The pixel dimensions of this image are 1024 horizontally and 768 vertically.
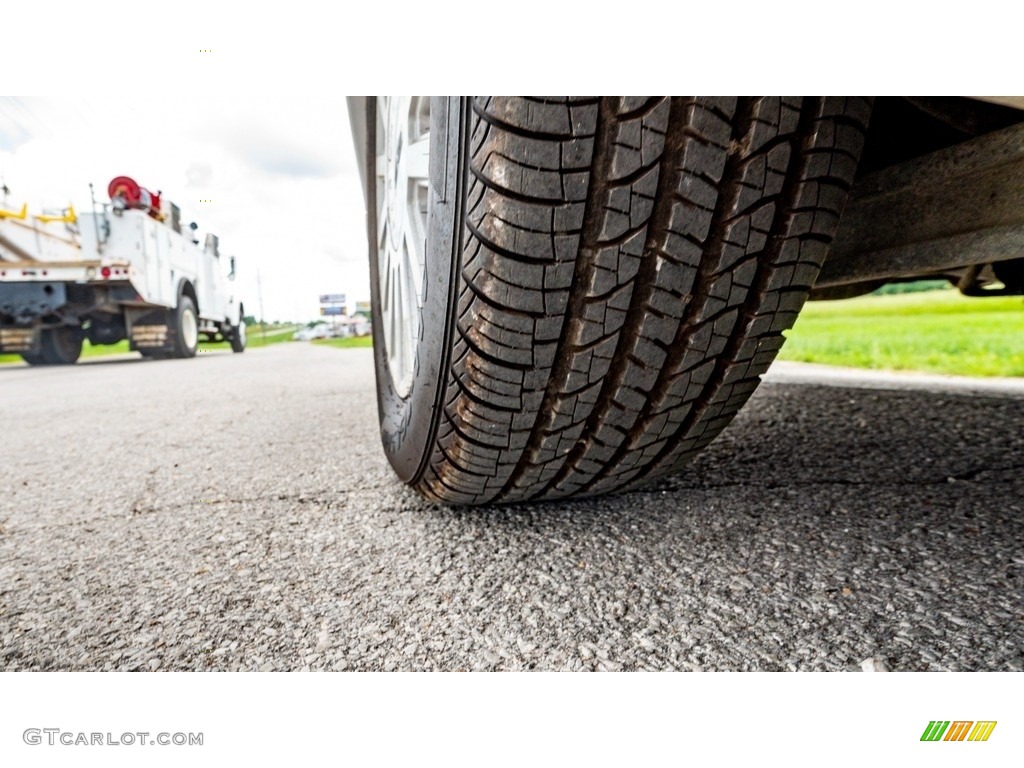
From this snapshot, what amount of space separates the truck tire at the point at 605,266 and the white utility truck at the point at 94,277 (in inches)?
28.6

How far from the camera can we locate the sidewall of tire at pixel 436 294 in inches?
22.2

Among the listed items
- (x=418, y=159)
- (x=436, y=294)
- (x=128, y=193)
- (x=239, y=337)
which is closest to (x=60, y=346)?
(x=128, y=193)

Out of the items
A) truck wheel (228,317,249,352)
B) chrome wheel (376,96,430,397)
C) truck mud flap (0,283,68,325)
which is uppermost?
chrome wheel (376,96,430,397)

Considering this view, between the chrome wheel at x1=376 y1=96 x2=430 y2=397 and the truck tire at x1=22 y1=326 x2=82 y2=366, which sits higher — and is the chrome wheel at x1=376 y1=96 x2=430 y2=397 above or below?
above

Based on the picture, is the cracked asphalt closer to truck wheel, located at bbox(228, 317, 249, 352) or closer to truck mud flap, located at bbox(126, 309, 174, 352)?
truck mud flap, located at bbox(126, 309, 174, 352)

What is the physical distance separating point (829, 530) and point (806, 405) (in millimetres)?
940

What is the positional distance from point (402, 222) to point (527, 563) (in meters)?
0.55

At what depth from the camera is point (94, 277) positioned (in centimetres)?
190

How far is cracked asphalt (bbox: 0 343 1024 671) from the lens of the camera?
1.89 feet
